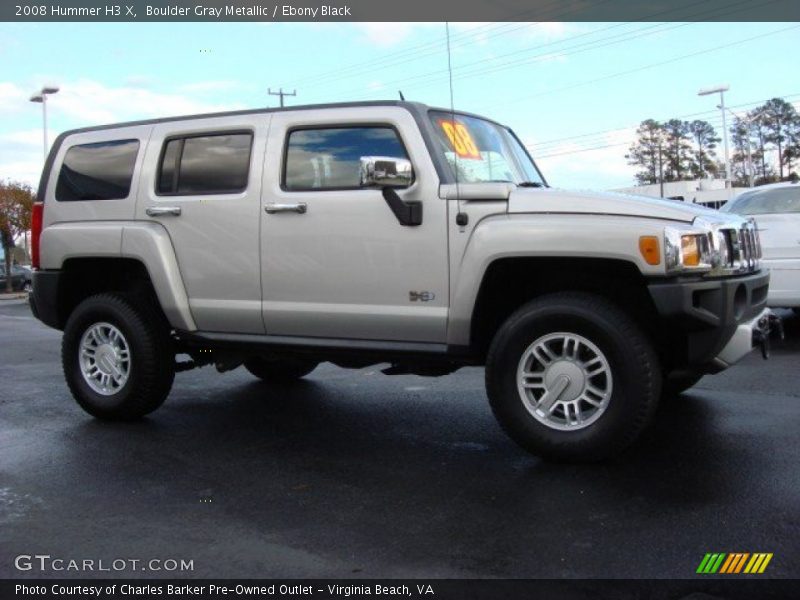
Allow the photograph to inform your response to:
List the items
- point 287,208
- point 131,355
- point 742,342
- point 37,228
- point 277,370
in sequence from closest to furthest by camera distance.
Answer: point 742,342 < point 287,208 < point 131,355 < point 37,228 < point 277,370

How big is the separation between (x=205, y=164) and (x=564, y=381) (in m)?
2.81

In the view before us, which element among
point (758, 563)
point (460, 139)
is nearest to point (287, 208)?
point (460, 139)

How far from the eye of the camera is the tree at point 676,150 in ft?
205

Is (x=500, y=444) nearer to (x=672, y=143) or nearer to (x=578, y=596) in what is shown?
(x=578, y=596)

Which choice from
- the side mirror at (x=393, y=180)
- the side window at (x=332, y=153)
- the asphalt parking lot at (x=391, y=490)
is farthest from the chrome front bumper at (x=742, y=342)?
the side window at (x=332, y=153)

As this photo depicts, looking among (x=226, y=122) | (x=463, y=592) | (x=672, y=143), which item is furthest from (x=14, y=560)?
(x=672, y=143)

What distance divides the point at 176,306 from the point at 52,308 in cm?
126

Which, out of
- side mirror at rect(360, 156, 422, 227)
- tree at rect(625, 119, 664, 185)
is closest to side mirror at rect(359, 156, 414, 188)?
side mirror at rect(360, 156, 422, 227)

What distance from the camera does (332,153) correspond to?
511cm

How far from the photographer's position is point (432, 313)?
471 centimetres

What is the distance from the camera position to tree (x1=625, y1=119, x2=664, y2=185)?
61.1 m

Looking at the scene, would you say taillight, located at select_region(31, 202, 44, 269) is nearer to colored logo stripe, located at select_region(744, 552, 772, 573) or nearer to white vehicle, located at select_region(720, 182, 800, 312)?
colored logo stripe, located at select_region(744, 552, 772, 573)

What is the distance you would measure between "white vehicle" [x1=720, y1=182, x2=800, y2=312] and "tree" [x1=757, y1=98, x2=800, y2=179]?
2246 inches
